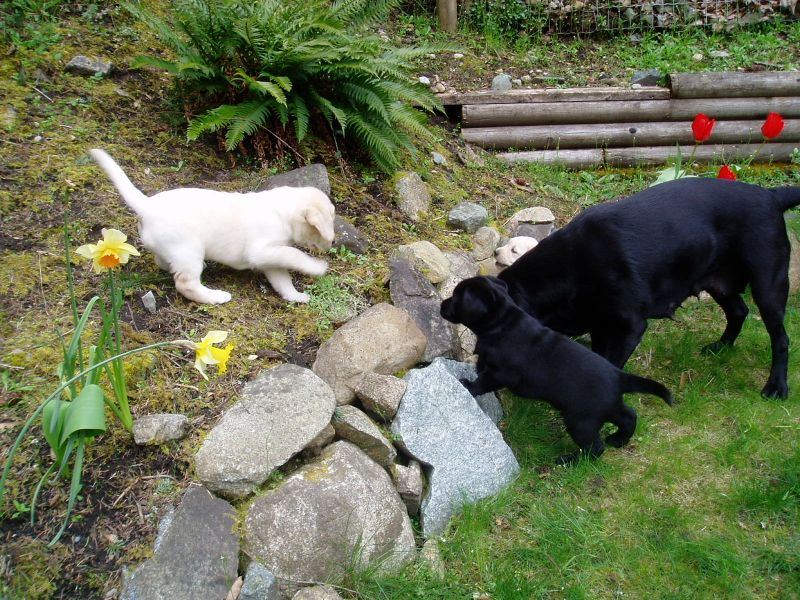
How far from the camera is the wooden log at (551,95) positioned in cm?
728

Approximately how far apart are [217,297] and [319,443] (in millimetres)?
1217

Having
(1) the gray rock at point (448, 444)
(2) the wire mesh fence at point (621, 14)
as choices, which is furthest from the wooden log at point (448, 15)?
(1) the gray rock at point (448, 444)

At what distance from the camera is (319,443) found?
3.52 metres

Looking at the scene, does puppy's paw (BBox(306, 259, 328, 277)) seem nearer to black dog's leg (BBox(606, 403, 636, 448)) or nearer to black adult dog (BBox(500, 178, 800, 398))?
black adult dog (BBox(500, 178, 800, 398))

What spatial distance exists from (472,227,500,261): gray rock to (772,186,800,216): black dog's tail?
205cm

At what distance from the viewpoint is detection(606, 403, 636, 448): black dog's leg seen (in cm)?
383

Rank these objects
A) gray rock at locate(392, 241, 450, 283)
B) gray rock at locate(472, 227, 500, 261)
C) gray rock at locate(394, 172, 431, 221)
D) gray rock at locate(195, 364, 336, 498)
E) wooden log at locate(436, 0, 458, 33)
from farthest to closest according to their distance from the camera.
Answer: wooden log at locate(436, 0, 458, 33) → gray rock at locate(394, 172, 431, 221) → gray rock at locate(472, 227, 500, 261) → gray rock at locate(392, 241, 450, 283) → gray rock at locate(195, 364, 336, 498)

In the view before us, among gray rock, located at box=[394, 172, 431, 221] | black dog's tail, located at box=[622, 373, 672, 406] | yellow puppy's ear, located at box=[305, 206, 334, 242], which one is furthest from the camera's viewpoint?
gray rock, located at box=[394, 172, 431, 221]

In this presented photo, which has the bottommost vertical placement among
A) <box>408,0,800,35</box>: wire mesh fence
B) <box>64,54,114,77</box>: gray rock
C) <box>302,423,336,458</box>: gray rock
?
<box>302,423,336,458</box>: gray rock

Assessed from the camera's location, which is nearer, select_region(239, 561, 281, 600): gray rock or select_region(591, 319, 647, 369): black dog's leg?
select_region(239, 561, 281, 600): gray rock

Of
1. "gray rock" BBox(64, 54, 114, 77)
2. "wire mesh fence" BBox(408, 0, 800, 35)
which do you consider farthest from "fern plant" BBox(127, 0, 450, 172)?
"wire mesh fence" BBox(408, 0, 800, 35)

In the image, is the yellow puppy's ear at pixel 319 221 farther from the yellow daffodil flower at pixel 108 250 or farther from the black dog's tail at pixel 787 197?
the black dog's tail at pixel 787 197

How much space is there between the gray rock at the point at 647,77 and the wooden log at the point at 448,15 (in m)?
2.41

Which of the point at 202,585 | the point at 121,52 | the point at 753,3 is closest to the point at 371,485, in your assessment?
the point at 202,585
